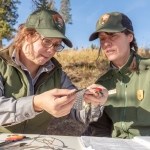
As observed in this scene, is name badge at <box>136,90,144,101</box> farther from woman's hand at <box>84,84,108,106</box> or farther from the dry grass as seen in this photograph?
the dry grass

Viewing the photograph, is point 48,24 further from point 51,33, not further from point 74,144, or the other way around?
point 74,144

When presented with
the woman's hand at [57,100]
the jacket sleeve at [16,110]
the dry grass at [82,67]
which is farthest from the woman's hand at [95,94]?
the dry grass at [82,67]

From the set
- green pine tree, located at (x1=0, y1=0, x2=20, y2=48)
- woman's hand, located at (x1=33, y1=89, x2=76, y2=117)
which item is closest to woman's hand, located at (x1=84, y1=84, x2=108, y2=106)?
woman's hand, located at (x1=33, y1=89, x2=76, y2=117)

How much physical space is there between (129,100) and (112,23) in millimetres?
→ 656

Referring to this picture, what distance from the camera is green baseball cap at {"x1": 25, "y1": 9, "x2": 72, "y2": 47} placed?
107 inches

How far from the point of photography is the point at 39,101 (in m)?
2.33

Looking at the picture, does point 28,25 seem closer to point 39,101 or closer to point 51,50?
point 51,50

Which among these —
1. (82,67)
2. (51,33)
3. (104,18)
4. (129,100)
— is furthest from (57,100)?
(82,67)

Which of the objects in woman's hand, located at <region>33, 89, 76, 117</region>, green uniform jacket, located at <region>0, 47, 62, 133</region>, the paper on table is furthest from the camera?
green uniform jacket, located at <region>0, 47, 62, 133</region>

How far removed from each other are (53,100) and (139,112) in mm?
939

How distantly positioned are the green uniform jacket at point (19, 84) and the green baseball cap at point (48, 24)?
31cm

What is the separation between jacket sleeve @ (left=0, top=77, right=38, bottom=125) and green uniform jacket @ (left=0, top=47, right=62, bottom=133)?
29 centimetres

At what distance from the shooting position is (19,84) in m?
2.91

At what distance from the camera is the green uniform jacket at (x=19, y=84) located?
2852mm
